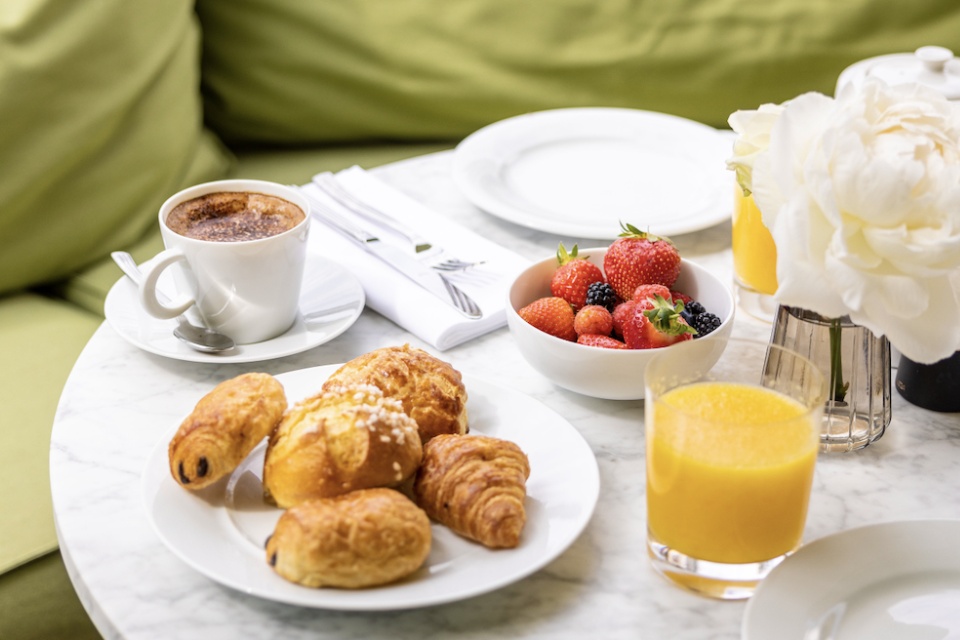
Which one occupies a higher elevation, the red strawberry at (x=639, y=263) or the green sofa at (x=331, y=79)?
the red strawberry at (x=639, y=263)

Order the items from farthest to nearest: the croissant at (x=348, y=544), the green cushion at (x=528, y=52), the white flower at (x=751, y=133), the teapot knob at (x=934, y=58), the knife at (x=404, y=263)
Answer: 1. the green cushion at (x=528, y=52)
2. the teapot knob at (x=934, y=58)
3. the knife at (x=404, y=263)
4. the white flower at (x=751, y=133)
5. the croissant at (x=348, y=544)

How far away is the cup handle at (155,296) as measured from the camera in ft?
3.48

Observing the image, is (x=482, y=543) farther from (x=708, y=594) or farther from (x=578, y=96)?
(x=578, y=96)

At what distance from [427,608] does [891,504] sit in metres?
0.42

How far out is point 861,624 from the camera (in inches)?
28.9

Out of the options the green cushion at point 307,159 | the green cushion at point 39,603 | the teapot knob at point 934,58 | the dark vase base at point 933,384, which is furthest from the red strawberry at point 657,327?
the green cushion at point 307,159

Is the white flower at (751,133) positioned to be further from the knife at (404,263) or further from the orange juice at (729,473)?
the knife at (404,263)

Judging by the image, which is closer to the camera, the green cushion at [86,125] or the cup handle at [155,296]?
the cup handle at [155,296]

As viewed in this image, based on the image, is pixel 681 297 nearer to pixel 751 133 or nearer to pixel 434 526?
pixel 751 133

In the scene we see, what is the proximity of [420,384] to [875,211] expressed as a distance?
409 millimetres

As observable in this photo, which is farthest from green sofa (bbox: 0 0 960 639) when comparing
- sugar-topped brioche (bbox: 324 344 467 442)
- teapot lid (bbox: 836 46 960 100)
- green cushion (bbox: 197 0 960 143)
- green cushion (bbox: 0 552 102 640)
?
sugar-topped brioche (bbox: 324 344 467 442)

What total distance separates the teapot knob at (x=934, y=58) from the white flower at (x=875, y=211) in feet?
1.82

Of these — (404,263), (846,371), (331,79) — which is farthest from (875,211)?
(331,79)

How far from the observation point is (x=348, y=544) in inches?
28.2
